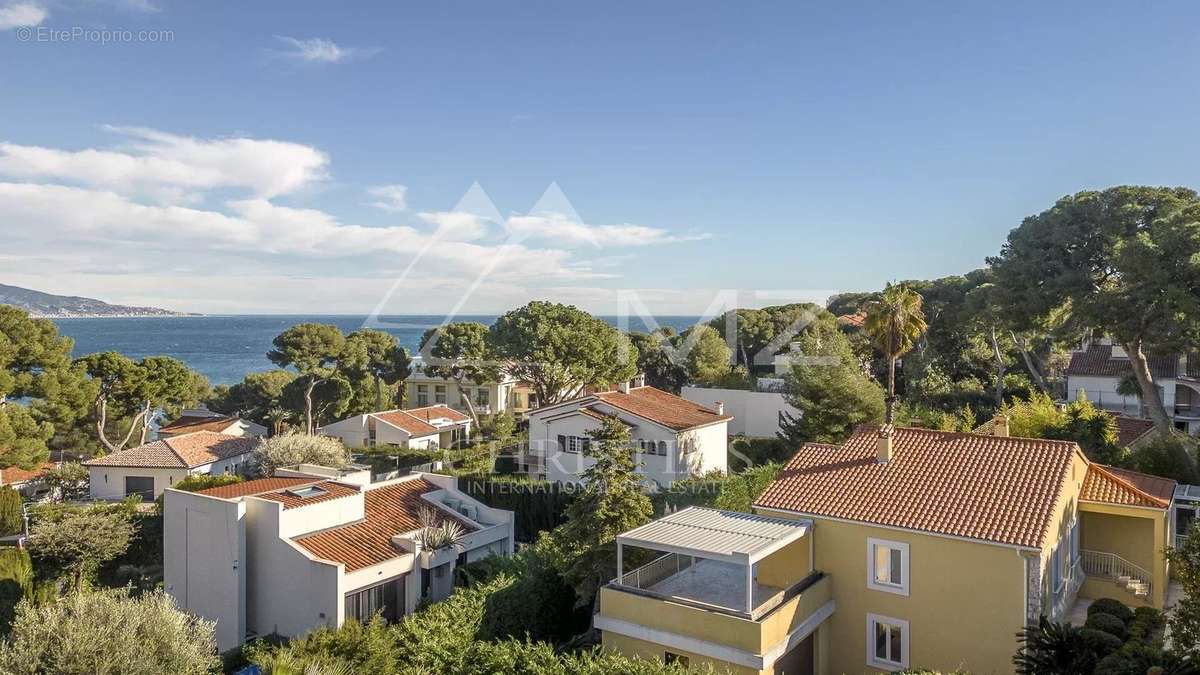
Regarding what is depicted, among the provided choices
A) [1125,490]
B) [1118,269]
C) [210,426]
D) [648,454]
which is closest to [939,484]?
[1125,490]

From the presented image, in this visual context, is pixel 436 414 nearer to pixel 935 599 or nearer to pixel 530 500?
pixel 530 500

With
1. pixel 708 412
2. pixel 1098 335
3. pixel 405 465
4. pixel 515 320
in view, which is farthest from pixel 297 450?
pixel 1098 335

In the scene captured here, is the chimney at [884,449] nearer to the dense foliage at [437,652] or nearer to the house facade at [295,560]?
the dense foliage at [437,652]

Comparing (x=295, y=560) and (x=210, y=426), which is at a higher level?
(x=210, y=426)

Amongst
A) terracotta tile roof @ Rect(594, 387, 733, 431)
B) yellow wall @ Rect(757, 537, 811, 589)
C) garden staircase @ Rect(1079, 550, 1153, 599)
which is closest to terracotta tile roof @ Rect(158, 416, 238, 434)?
terracotta tile roof @ Rect(594, 387, 733, 431)

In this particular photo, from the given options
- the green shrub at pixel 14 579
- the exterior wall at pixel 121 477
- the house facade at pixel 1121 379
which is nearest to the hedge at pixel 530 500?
the exterior wall at pixel 121 477

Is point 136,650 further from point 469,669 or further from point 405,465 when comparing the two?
point 405,465
